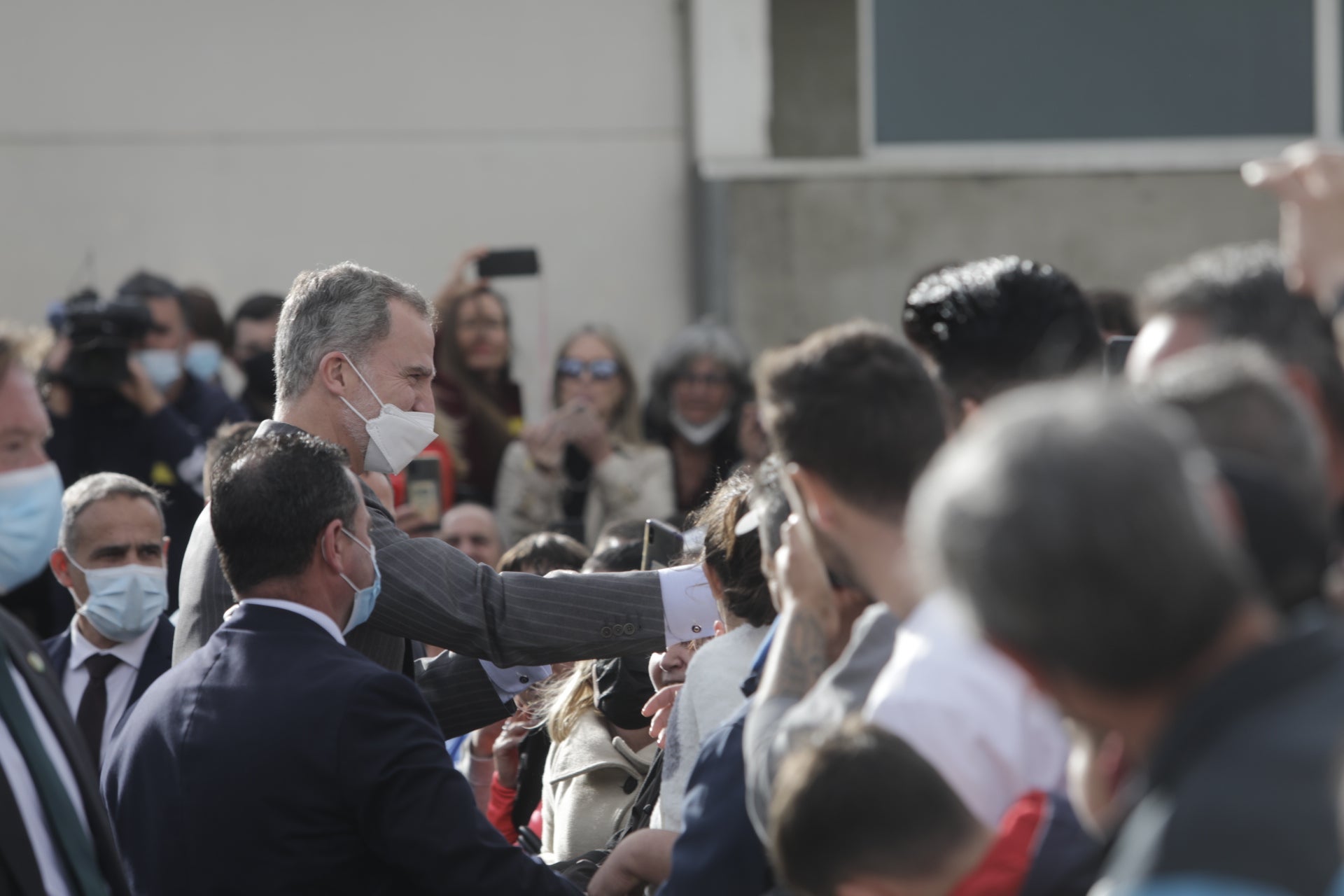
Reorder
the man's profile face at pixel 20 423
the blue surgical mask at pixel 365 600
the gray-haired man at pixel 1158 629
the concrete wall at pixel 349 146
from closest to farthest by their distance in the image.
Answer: the gray-haired man at pixel 1158 629, the blue surgical mask at pixel 365 600, the man's profile face at pixel 20 423, the concrete wall at pixel 349 146

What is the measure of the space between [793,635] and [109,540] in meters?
2.72

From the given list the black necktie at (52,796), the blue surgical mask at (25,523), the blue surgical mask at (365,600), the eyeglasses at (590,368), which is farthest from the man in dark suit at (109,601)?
the eyeglasses at (590,368)

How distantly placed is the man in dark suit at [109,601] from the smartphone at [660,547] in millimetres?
1377

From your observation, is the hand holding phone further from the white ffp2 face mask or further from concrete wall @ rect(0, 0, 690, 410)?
concrete wall @ rect(0, 0, 690, 410)

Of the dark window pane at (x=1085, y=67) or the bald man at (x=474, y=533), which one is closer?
the bald man at (x=474, y=533)

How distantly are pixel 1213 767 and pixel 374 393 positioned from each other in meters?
2.35

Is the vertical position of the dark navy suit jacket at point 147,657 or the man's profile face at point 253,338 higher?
the man's profile face at point 253,338

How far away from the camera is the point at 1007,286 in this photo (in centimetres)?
216

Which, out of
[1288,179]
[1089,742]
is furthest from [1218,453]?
[1288,179]

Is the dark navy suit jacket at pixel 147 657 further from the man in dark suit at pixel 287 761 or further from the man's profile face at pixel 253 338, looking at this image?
the man's profile face at pixel 253 338

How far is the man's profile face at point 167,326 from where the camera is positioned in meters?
5.57

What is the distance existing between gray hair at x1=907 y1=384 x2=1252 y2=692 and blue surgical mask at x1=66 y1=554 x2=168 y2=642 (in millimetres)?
3269

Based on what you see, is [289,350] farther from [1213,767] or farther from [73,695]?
[1213,767]

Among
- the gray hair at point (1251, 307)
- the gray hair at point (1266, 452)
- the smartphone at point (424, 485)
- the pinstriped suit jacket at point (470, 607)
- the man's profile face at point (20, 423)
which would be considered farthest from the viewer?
the smartphone at point (424, 485)
